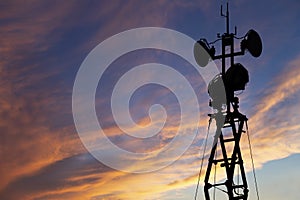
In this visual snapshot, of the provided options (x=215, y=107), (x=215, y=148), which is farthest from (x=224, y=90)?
(x=215, y=148)

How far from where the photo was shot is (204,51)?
41.1 meters

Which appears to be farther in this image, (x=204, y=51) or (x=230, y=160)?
(x=204, y=51)

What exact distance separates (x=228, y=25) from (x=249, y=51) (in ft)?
8.83

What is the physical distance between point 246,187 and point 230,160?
6.58 ft

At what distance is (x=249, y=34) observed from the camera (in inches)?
1532

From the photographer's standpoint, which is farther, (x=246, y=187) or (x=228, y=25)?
(x=228, y=25)

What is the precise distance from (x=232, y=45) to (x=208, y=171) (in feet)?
27.9

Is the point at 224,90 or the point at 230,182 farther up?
the point at 224,90

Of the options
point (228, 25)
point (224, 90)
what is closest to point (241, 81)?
point (224, 90)

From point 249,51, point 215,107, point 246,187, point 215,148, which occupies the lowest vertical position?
point 246,187

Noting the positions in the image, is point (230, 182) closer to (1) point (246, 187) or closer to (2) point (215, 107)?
(1) point (246, 187)

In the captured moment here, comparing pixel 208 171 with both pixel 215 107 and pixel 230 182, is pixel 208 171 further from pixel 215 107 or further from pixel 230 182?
pixel 215 107

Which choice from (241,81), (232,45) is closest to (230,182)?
(241,81)

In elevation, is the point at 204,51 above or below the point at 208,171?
above
